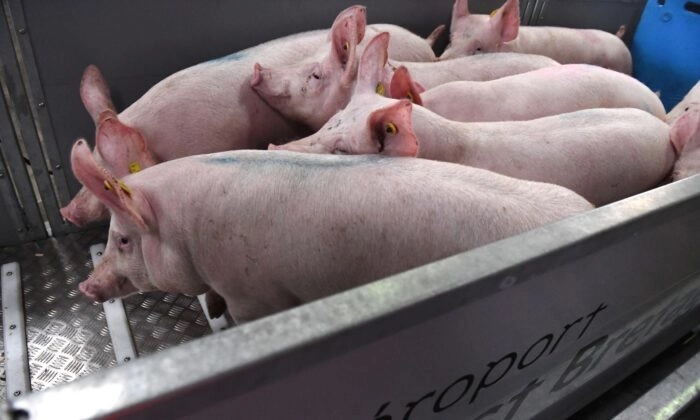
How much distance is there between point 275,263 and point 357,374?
2.08 feet

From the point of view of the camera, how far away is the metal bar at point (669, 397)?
5.95ft

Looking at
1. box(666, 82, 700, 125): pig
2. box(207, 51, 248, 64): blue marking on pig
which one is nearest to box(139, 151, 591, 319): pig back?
box(207, 51, 248, 64): blue marking on pig

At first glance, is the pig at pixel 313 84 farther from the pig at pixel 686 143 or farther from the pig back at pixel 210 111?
the pig at pixel 686 143

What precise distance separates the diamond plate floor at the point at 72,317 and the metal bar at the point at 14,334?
21 mm

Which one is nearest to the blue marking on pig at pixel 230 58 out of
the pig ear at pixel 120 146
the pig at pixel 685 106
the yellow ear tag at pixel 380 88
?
the pig ear at pixel 120 146

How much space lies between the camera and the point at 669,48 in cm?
302

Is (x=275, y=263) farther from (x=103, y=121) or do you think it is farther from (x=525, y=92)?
(x=525, y=92)

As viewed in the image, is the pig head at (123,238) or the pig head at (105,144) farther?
the pig head at (105,144)

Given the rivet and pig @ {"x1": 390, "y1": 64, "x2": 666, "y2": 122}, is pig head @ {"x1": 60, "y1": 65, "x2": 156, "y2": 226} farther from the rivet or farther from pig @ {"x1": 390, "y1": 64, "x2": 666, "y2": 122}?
the rivet

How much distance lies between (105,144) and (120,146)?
0.04m

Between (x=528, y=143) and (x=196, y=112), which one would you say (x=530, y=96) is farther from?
(x=196, y=112)

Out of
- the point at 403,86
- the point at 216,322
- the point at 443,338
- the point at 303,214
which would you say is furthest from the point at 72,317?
the point at 443,338

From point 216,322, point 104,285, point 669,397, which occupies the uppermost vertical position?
point 104,285

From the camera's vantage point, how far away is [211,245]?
4.48 ft
